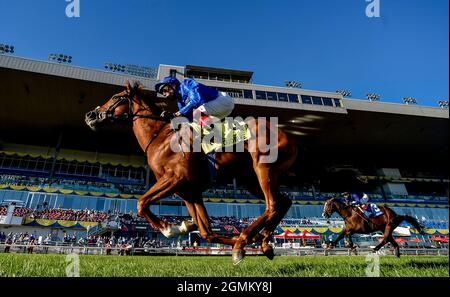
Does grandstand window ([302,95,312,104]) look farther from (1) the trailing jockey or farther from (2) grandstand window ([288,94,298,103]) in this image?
(1) the trailing jockey

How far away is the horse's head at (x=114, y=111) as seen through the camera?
5469 mm

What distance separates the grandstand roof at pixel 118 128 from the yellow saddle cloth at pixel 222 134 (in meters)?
22.3

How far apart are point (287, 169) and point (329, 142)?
134 feet

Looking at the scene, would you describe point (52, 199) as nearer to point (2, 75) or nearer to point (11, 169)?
point (11, 169)

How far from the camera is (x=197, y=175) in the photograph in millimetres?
4711

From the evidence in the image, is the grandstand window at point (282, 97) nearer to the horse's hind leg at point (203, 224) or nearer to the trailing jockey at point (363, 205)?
the trailing jockey at point (363, 205)

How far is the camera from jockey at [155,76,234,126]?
485 cm

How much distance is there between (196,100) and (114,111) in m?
1.74

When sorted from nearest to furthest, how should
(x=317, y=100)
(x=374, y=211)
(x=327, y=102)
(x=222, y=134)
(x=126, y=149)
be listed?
(x=222, y=134) < (x=374, y=211) < (x=327, y=102) < (x=317, y=100) < (x=126, y=149)

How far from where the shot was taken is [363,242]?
30.5m

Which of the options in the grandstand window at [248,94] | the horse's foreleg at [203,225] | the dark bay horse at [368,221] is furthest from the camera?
the grandstand window at [248,94]

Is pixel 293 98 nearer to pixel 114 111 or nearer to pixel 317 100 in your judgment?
pixel 317 100

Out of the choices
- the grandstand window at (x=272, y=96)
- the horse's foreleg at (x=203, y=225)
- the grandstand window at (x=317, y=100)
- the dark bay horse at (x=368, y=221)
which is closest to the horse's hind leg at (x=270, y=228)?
the horse's foreleg at (x=203, y=225)

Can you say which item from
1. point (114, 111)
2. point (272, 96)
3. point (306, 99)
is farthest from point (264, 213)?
point (306, 99)
